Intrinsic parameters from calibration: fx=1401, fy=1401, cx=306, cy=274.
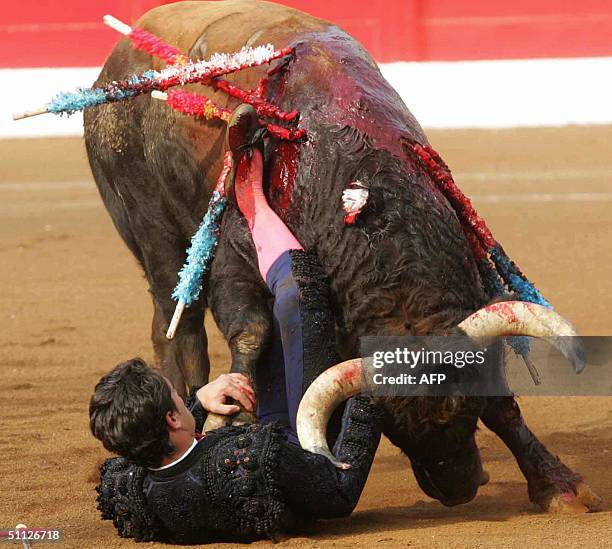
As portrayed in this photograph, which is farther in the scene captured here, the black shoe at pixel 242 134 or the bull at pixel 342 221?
the black shoe at pixel 242 134

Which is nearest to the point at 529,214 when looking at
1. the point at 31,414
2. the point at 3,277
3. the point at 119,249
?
the point at 119,249

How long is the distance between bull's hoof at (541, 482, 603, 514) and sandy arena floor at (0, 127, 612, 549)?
0.05 metres

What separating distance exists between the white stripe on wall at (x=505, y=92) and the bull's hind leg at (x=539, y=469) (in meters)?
9.18

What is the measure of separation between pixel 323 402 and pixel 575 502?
2.75 ft

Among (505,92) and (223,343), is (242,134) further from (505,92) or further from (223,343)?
(505,92)

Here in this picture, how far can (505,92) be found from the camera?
43.5ft

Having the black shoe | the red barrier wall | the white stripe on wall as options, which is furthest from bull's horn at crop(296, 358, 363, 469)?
the red barrier wall

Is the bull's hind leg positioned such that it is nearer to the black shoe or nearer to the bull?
the bull

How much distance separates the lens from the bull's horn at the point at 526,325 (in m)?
3.45

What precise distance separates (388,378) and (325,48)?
130 centimetres

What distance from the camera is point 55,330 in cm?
725

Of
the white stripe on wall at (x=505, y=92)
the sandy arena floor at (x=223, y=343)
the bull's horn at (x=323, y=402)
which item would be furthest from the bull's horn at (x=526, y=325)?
the white stripe on wall at (x=505, y=92)

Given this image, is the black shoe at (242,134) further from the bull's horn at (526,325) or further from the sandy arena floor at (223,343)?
the sandy arena floor at (223,343)

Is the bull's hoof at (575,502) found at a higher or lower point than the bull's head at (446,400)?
lower
